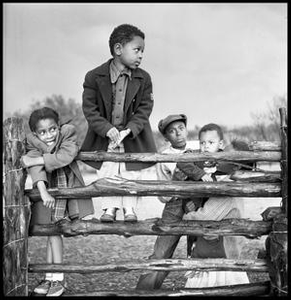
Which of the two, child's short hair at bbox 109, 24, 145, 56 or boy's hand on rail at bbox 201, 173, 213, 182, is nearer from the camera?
boy's hand on rail at bbox 201, 173, 213, 182

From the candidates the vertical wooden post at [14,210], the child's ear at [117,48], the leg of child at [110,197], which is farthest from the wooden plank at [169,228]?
the child's ear at [117,48]

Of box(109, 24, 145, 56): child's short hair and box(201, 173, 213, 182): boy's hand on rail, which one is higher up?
box(109, 24, 145, 56): child's short hair

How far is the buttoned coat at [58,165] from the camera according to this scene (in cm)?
414

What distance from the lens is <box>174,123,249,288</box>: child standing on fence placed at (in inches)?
173

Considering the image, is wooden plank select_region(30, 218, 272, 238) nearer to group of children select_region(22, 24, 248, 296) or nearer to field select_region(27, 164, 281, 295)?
group of children select_region(22, 24, 248, 296)

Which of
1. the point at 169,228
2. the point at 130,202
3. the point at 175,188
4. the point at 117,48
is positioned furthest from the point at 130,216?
the point at 117,48

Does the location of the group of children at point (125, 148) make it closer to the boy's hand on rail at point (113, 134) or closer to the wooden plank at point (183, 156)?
the boy's hand on rail at point (113, 134)

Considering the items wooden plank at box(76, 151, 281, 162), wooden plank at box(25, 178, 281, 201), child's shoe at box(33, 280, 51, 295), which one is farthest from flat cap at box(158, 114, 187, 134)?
child's shoe at box(33, 280, 51, 295)

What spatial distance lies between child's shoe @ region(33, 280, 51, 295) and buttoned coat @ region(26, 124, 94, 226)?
1.51 feet

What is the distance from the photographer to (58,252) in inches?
174

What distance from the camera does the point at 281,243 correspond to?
4.00 m

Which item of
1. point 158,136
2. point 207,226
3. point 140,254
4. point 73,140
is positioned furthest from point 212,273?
point 158,136

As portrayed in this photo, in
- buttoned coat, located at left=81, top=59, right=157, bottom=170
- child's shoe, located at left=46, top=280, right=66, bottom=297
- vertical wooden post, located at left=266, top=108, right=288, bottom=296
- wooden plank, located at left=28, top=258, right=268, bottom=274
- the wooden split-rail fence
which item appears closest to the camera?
vertical wooden post, located at left=266, top=108, right=288, bottom=296

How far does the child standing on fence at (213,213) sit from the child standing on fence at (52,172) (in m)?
0.81
